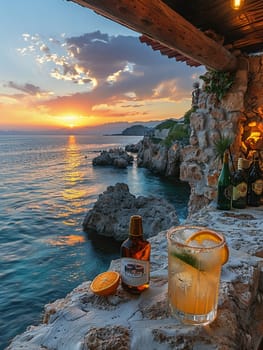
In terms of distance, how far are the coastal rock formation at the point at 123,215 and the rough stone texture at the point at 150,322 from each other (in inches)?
269

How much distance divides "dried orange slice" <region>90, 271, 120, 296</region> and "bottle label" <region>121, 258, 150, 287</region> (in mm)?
50

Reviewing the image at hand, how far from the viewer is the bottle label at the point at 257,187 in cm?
213

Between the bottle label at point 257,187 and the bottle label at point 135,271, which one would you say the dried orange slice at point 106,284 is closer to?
the bottle label at point 135,271

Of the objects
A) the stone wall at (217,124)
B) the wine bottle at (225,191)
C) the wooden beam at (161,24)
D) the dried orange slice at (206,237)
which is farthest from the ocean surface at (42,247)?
the wooden beam at (161,24)

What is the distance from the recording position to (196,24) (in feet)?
7.21

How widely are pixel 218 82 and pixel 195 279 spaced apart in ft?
8.71

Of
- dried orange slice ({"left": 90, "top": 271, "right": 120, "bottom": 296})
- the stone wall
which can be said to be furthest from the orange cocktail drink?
the stone wall

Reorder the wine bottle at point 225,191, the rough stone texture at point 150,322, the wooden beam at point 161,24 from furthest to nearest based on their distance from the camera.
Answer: the wine bottle at point 225,191, the wooden beam at point 161,24, the rough stone texture at point 150,322

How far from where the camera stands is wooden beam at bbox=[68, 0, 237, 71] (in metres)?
1.33

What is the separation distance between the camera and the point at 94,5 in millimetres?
1265

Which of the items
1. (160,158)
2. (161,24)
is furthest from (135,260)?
(160,158)

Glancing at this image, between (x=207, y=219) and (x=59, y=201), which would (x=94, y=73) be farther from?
(x=207, y=219)

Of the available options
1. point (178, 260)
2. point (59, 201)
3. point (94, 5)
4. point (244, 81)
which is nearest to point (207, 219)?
point (178, 260)

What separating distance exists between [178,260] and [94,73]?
1022 cm
